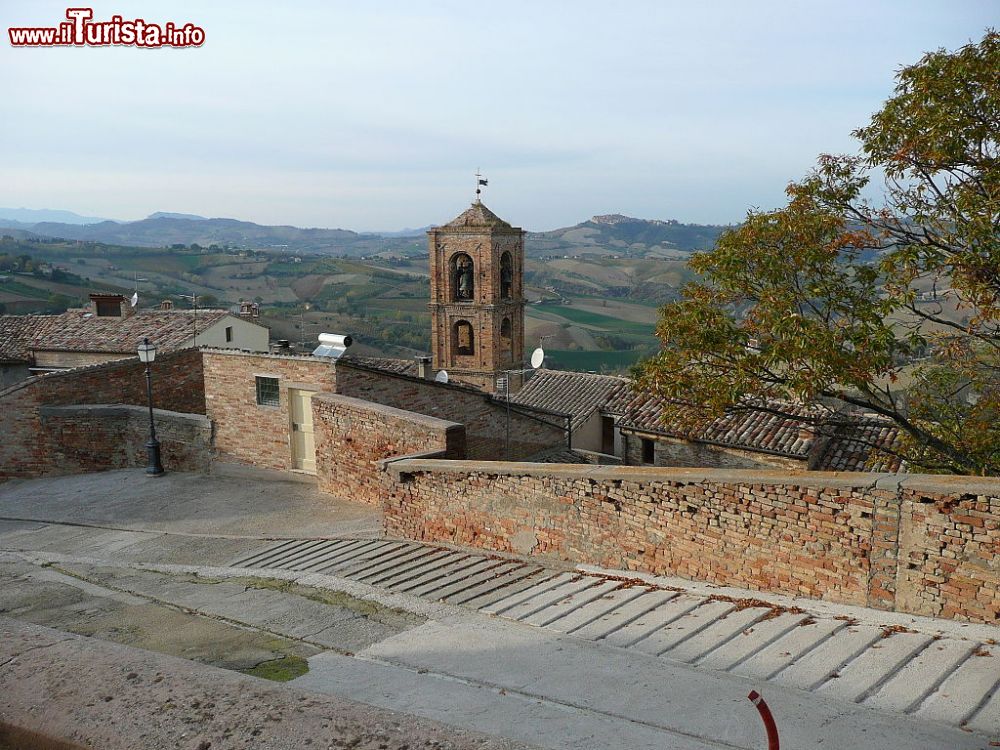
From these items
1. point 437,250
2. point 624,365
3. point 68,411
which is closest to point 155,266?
point 624,365

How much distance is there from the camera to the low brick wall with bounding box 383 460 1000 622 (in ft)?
21.7

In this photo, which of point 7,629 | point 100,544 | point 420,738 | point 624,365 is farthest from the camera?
point 624,365

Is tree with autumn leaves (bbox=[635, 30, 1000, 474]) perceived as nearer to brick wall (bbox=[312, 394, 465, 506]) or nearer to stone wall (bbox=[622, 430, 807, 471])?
brick wall (bbox=[312, 394, 465, 506])

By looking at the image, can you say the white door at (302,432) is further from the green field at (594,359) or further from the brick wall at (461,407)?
the green field at (594,359)

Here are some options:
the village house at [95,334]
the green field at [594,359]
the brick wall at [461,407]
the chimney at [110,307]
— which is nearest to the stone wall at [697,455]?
the brick wall at [461,407]

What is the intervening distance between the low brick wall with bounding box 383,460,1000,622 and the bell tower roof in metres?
23.5

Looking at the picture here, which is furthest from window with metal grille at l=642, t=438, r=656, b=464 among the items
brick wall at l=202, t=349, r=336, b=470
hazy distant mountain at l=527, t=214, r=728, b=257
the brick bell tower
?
hazy distant mountain at l=527, t=214, r=728, b=257

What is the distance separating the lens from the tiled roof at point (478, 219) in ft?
107

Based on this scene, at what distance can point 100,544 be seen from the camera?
38.0 feet

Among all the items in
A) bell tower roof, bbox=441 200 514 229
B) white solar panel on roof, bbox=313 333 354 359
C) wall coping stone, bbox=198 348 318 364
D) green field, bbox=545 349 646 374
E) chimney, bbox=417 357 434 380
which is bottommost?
green field, bbox=545 349 646 374

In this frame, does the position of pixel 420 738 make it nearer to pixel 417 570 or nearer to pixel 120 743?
pixel 120 743

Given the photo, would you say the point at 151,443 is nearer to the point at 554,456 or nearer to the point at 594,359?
the point at 554,456

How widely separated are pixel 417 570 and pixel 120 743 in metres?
6.93

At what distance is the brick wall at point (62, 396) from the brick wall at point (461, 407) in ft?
19.3
